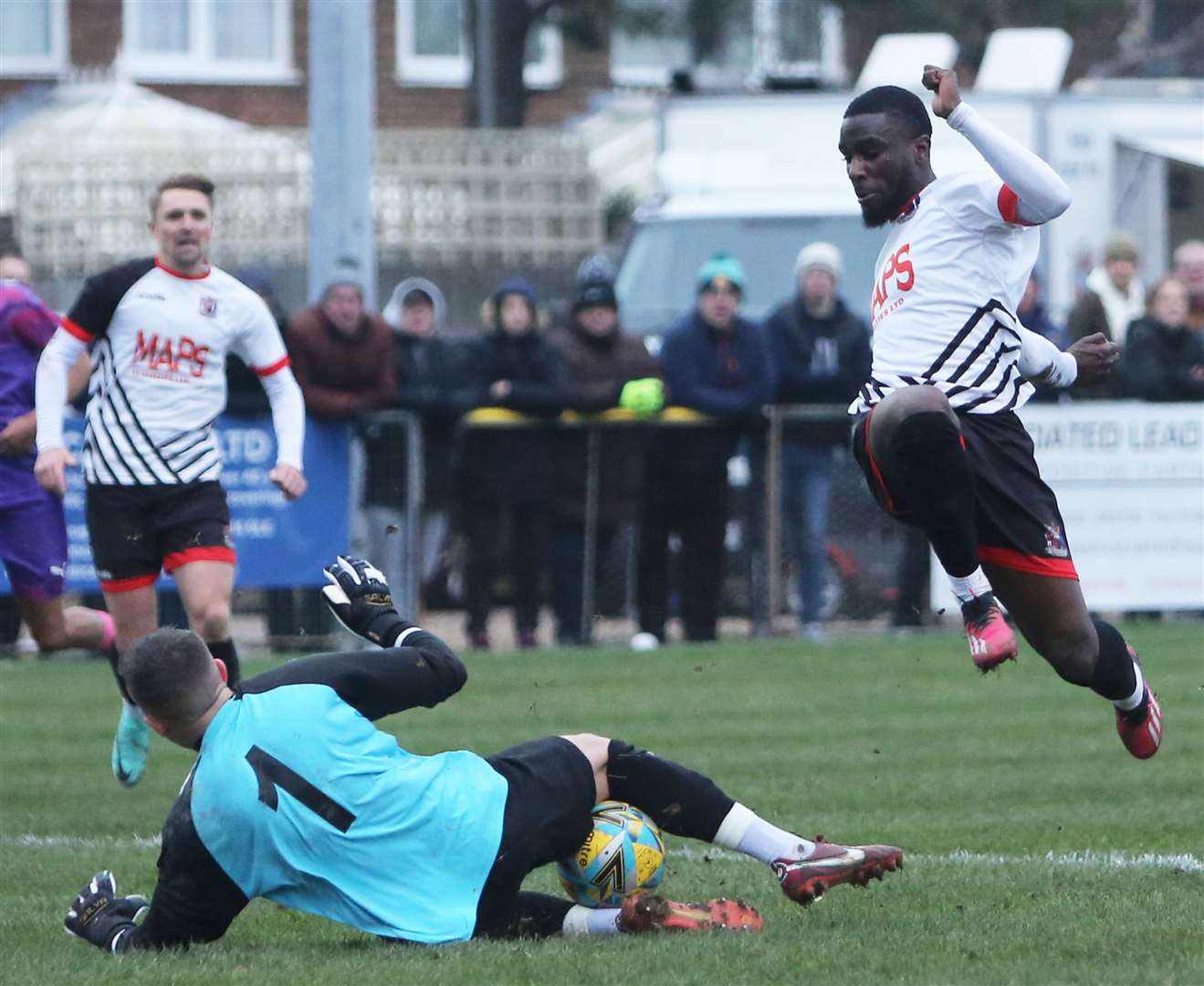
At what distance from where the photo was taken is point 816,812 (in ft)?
27.9

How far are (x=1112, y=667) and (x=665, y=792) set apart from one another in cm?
174

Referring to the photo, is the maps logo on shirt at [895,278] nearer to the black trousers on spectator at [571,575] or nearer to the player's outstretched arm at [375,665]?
the player's outstretched arm at [375,665]

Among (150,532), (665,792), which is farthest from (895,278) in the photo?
(150,532)

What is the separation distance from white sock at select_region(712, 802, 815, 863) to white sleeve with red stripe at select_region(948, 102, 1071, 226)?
200 cm

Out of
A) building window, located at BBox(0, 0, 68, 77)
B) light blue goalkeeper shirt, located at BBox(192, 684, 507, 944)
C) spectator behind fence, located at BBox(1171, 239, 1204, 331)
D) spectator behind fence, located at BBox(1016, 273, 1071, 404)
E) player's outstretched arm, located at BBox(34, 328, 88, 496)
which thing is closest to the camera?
light blue goalkeeper shirt, located at BBox(192, 684, 507, 944)

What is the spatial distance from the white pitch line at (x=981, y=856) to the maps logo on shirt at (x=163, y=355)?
1.95m

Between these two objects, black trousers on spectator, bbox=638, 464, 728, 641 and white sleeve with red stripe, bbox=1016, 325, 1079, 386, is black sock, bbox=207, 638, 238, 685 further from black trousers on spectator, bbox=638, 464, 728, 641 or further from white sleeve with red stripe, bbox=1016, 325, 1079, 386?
black trousers on spectator, bbox=638, 464, 728, 641

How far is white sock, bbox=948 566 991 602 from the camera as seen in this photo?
696cm

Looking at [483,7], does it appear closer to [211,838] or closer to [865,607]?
[865,607]

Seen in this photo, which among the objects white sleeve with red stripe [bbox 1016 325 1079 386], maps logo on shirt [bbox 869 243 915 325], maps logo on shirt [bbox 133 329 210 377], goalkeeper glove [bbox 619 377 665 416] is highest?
maps logo on shirt [bbox 869 243 915 325]

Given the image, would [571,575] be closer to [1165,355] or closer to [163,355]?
[1165,355]

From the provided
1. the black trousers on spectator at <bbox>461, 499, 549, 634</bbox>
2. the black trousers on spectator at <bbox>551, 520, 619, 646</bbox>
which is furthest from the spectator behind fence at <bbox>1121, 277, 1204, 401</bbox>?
the black trousers on spectator at <bbox>461, 499, 549, 634</bbox>

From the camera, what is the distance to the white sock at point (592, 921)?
246 inches

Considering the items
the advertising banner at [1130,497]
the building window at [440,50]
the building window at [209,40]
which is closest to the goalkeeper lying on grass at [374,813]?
the advertising banner at [1130,497]
